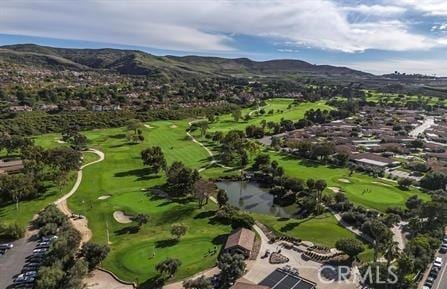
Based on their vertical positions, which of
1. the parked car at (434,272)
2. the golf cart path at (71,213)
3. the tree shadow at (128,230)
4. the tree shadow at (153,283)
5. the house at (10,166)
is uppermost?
the parked car at (434,272)

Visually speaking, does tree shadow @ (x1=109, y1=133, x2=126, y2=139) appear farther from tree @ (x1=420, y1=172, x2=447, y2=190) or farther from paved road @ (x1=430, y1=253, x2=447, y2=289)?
paved road @ (x1=430, y1=253, x2=447, y2=289)

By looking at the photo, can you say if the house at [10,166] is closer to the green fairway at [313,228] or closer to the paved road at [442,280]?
the green fairway at [313,228]

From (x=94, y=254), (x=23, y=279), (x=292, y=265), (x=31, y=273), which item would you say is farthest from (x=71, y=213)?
(x=292, y=265)

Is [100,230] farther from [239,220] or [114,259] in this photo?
[239,220]

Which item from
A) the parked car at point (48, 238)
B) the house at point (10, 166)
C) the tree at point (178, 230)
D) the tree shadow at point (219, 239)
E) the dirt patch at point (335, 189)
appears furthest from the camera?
the house at point (10, 166)

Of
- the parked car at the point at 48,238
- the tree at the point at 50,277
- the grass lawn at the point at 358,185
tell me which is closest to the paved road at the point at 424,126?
the grass lawn at the point at 358,185

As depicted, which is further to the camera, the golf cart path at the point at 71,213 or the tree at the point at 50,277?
the golf cart path at the point at 71,213
